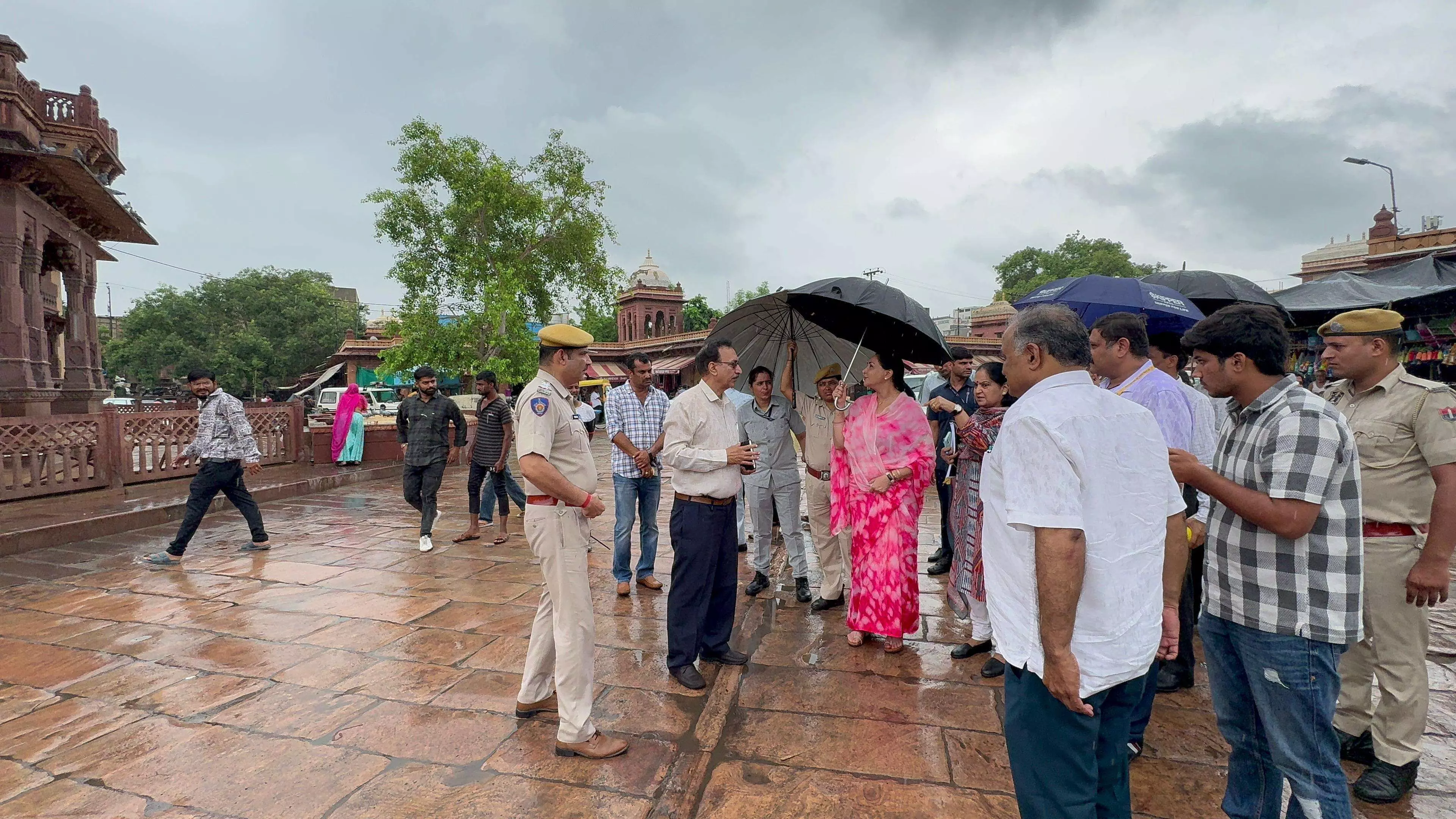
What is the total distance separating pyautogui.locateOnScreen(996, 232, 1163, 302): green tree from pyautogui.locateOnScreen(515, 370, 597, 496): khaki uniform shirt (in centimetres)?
3834

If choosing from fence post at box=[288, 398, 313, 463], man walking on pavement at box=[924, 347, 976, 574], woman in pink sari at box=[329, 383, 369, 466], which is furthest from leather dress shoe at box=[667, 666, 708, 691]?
fence post at box=[288, 398, 313, 463]

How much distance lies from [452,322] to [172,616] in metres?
13.6

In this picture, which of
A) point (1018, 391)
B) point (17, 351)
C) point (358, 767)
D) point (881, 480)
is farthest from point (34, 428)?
point (1018, 391)

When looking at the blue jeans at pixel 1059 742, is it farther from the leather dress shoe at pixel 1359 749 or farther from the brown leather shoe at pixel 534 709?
the brown leather shoe at pixel 534 709

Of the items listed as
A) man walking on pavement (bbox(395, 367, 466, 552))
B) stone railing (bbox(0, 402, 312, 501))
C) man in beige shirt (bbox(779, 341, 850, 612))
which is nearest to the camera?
man in beige shirt (bbox(779, 341, 850, 612))

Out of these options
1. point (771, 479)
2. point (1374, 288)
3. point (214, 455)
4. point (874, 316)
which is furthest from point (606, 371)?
point (874, 316)

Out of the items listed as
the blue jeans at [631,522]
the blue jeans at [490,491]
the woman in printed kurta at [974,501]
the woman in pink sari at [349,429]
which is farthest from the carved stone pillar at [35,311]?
the woman in printed kurta at [974,501]

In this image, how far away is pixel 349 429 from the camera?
11398 millimetres

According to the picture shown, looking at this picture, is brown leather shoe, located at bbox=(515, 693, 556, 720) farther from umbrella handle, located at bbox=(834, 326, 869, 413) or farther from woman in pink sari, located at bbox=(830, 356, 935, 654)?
umbrella handle, located at bbox=(834, 326, 869, 413)

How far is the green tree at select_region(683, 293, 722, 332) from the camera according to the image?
141 ft

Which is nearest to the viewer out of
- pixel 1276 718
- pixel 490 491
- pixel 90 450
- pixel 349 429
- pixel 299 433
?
pixel 1276 718

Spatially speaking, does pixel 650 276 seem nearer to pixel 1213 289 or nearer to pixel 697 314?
pixel 697 314

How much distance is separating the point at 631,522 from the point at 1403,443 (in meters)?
4.16

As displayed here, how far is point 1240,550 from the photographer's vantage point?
197 centimetres
